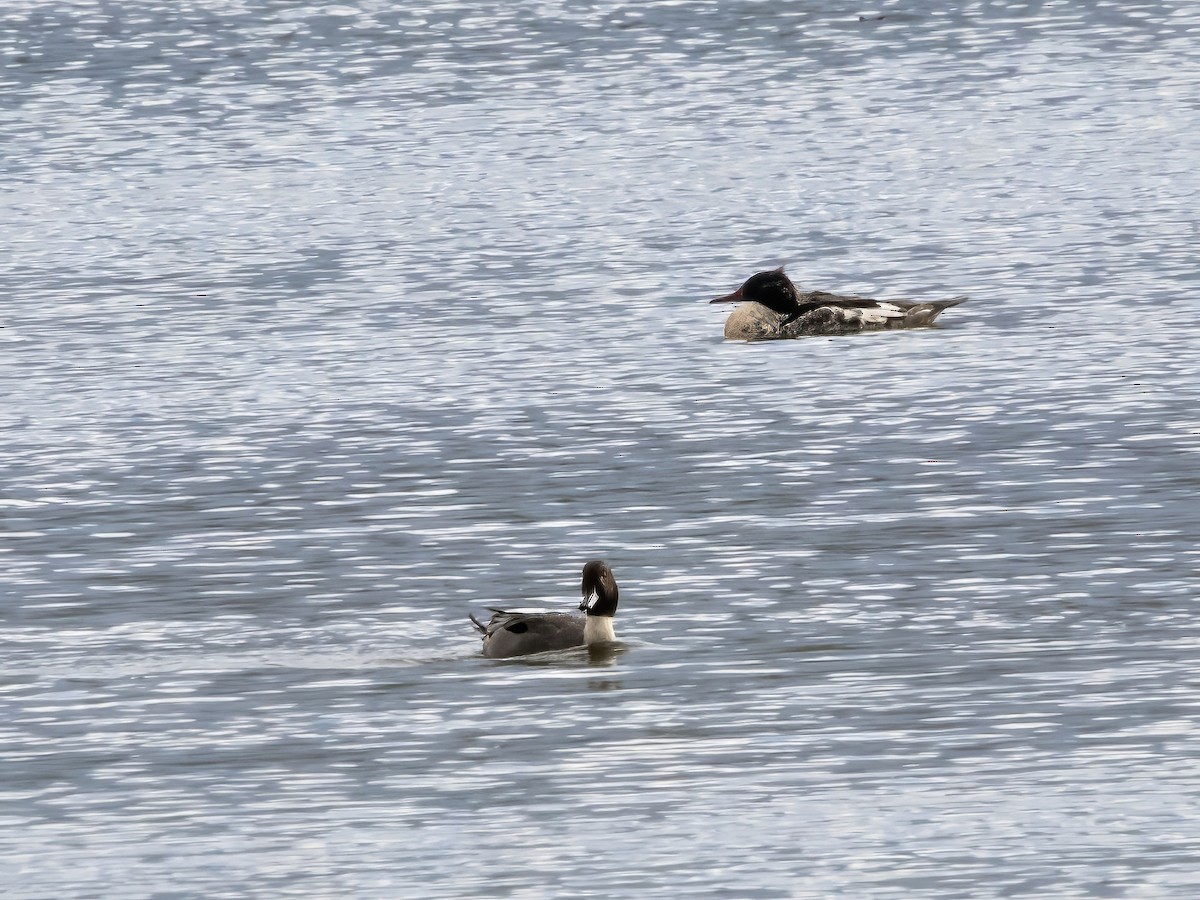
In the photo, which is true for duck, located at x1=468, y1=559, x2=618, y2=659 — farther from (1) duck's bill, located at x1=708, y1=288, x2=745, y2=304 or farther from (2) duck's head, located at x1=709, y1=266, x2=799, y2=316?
(1) duck's bill, located at x1=708, y1=288, x2=745, y2=304

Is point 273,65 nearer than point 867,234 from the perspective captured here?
No

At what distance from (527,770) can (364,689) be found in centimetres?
189

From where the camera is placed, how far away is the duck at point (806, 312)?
27156 millimetres

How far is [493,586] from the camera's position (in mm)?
17500

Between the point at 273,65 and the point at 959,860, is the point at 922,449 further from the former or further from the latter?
the point at 273,65

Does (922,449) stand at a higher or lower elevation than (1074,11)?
higher

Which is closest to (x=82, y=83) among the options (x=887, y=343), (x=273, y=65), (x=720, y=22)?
(x=273, y=65)

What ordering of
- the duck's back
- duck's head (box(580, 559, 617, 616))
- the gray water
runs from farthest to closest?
duck's head (box(580, 559, 617, 616)), the duck's back, the gray water

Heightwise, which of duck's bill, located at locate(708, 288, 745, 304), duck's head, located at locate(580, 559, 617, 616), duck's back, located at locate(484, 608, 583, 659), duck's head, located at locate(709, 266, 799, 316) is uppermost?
duck's head, located at locate(580, 559, 617, 616)

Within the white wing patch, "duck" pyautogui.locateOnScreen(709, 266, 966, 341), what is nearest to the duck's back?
"duck" pyautogui.locateOnScreen(709, 266, 966, 341)

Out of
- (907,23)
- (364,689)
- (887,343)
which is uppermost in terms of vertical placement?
(364,689)

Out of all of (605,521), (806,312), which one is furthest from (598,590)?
(806,312)

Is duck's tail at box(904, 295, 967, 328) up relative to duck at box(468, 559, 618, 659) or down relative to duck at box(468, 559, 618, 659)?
down

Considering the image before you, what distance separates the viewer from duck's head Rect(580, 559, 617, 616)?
631 inches
